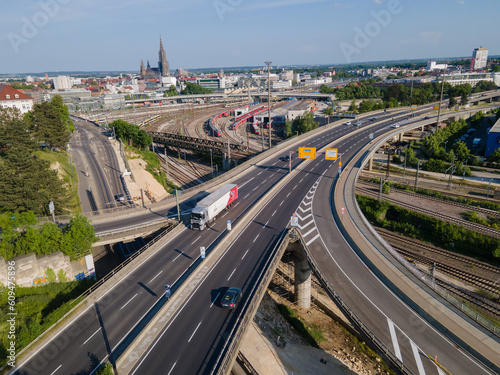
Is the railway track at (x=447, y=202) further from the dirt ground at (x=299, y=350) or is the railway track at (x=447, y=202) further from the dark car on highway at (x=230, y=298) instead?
the dark car on highway at (x=230, y=298)

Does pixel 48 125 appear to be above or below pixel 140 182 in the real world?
above

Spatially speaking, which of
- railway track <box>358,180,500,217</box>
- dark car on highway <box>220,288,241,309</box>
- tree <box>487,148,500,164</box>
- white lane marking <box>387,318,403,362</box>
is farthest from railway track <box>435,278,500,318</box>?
tree <box>487,148,500,164</box>

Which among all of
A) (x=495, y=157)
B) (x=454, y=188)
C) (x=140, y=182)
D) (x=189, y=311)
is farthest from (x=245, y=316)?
(x=495, y=157)

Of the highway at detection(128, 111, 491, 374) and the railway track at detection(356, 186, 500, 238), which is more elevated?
the highway at detection(128, 111, 491, 374)

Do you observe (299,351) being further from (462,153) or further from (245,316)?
(462,153)

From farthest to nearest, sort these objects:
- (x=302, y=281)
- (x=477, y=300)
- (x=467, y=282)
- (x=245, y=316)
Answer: (x=467, y=282) < (x=477, y=300) < (x=302, y=281) < (x=245, y=316)

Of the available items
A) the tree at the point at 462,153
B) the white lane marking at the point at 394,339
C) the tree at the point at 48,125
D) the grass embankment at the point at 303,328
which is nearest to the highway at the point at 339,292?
the white lane marking at the point at 394,339

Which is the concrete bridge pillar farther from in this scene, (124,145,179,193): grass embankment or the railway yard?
(124,145,179,193): grass embankment
